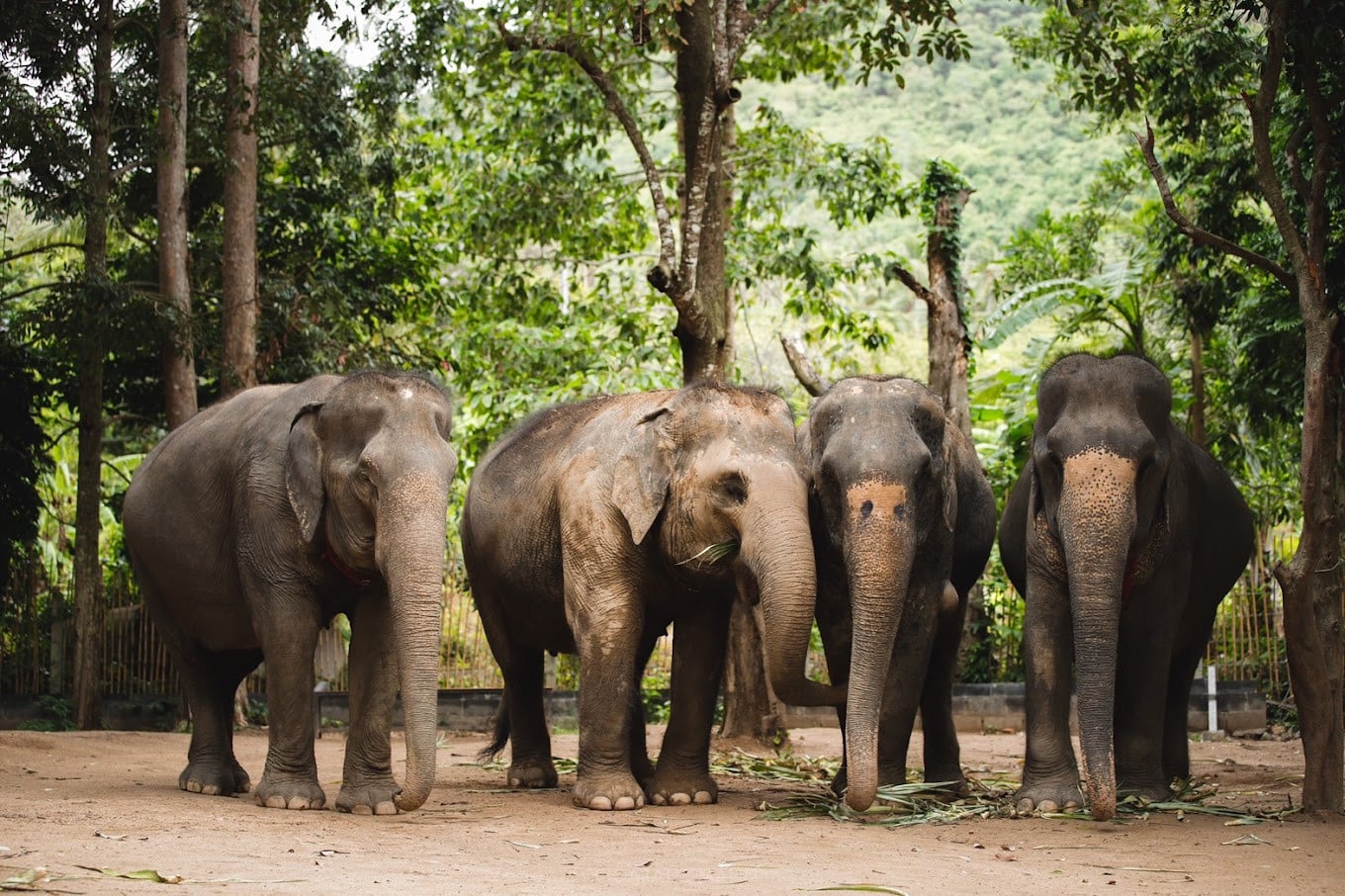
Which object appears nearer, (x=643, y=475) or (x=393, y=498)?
(x=393, y=498)

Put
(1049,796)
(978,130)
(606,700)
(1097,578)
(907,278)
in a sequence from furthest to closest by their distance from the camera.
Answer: (978,130), (907,278), (606,700), (1049,796), (1097,578)

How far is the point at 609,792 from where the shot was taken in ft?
26.3

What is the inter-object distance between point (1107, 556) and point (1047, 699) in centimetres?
97

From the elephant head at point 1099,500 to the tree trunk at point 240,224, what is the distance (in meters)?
7.97

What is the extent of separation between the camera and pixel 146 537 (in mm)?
9023

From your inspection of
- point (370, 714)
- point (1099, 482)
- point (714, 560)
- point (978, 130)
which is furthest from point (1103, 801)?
point (978, 130)

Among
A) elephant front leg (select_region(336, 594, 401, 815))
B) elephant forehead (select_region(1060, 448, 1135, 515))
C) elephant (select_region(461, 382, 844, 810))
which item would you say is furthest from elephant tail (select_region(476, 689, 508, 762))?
elephant forehead (select_region(1060, 448, 1135, 515))

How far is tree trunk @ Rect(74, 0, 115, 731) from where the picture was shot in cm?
1284

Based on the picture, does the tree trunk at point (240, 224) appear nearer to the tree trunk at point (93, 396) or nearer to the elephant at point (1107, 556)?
the tree trunk at point (93, 396)

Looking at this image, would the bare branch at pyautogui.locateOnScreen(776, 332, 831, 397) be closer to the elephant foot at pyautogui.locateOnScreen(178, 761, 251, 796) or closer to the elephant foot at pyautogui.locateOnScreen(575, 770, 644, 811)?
the elephant foot at pyautogui.locateOnScreen(575, 770, 644, 811)

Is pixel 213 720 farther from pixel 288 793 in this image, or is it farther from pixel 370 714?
pixel 370 714

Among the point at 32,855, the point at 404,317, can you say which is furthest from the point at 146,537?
the point at 404,317

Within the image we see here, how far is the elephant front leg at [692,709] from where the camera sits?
827 centimetres

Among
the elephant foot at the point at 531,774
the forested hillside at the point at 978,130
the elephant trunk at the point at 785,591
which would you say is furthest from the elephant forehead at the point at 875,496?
the forested hillside at the point at 978,130
